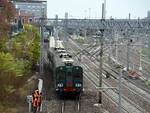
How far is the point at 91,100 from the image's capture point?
27.6 meters

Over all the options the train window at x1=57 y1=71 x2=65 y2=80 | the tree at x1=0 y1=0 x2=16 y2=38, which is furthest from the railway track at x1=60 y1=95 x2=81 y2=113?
the tree at x1=0 y1=0 x2=16 y2=38

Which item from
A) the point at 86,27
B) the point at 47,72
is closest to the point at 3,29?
the point at 47,72

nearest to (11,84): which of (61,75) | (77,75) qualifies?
(61,75)

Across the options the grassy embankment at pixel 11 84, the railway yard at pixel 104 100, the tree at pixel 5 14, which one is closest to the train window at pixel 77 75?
the railway yard at pixel 104 100

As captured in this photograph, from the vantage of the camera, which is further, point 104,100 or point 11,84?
point 104,100

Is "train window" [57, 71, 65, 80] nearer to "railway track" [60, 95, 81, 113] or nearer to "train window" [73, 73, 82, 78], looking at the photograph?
"train window" [73, 73, 82, 78]

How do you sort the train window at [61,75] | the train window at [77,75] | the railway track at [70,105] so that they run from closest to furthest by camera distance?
the railway track at [70,105] < the train window at [61,75] < the train window at [77,75]

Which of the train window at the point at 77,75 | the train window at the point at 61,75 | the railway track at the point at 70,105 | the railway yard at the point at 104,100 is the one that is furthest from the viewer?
the train window at the point at 77,75

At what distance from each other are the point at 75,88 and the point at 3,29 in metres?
6.71

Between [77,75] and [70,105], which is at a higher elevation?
[77,75]

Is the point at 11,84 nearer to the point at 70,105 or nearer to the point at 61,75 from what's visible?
the point at 61,75

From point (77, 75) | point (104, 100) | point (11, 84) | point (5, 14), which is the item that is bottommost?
point (104, 100)

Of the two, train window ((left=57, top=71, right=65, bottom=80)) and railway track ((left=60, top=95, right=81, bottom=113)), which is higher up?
train window ((left=57, top=71, right=65, bottom=80))

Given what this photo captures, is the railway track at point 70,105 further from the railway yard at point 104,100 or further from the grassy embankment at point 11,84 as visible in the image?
the grassy embankment at point 11,84
